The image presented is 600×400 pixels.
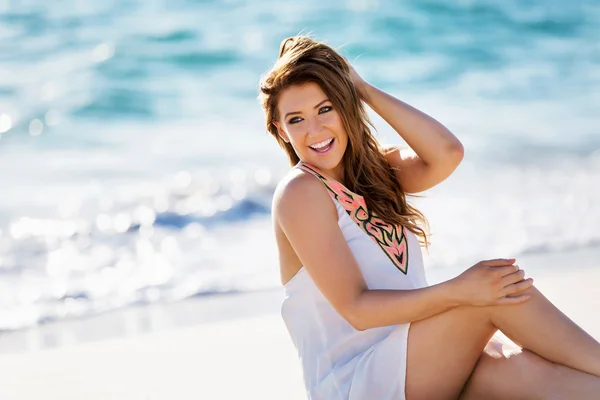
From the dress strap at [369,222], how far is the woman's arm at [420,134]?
31 cm

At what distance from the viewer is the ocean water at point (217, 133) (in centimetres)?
664

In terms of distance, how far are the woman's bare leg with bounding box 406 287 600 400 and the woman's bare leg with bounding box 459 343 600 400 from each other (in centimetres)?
3

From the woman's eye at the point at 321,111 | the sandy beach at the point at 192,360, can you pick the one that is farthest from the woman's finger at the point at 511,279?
the sandy beach at the point at 192,360

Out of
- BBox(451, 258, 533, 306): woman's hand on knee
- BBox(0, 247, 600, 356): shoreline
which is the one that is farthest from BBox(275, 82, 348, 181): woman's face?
BBox(0, 247, 600, 356): shoreline

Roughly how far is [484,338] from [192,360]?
78.3 inches

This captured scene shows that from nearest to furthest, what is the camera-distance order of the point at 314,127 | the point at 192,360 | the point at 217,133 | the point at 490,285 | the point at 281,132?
the point at 490,285, the point at 314,127, the point at 281,132, the point at 192,360, the point at 217,133

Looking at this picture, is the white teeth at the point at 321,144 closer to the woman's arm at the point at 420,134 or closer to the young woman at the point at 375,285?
the young woman at the point at 375,285

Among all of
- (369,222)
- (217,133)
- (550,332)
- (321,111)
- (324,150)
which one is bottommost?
(550,332)

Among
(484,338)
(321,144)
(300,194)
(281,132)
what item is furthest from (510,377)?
(281,132)

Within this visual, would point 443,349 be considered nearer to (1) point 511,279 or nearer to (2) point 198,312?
(1) point 511,279

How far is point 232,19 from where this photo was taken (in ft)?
46.3

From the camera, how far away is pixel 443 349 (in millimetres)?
2959

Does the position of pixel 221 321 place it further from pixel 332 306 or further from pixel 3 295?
pixel 332 306

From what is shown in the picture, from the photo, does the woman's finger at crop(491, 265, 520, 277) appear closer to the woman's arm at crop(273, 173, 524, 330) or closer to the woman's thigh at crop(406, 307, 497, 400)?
the woman's arm at crop(273, 173, 524, 330)
